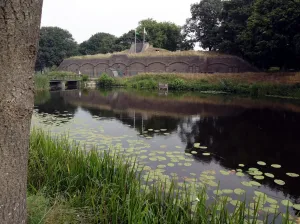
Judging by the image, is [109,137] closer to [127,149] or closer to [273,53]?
[127,149]

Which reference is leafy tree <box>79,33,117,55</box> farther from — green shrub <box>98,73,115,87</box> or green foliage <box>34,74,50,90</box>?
green foliage <box>34,74,50,90</box>

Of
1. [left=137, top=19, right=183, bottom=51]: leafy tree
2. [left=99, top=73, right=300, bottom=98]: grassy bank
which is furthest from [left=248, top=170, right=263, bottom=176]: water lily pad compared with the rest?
[left=137, top=19, right=183, bottom=51]: leafy tree

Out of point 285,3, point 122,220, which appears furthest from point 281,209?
point 285,3

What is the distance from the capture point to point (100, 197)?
2877 mm

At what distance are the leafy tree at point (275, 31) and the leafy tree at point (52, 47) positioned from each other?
32206 mm

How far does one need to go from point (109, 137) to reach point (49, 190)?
13.1 ft

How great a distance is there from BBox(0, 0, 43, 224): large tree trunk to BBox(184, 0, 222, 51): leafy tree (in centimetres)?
3217

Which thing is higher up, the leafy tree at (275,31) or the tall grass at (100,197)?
the leafy tree at (275,31)

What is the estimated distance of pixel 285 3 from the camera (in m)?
20.2

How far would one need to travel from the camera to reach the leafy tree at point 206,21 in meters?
32.6

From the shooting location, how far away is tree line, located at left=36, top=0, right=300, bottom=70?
20281mm

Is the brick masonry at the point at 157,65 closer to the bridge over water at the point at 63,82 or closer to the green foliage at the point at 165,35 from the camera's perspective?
the bridge over water at the point at 63,82

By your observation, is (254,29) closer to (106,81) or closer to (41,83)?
(106,81)

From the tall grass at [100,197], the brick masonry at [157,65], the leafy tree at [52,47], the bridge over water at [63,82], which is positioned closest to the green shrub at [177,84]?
the brick masonry at [157,65]
